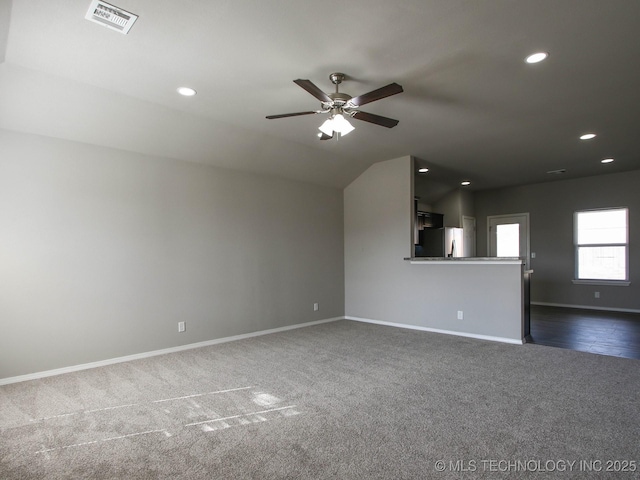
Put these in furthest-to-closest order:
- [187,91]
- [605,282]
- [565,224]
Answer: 1. [565,224]
2. [605,282]
3. [187,91]

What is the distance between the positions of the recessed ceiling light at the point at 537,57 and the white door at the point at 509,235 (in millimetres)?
5977

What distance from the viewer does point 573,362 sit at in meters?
3.69

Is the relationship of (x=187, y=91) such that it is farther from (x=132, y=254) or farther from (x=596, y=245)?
(x=596, y=245)

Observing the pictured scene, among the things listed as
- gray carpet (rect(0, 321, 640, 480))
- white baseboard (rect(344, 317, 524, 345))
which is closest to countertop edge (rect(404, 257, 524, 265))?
white baseboard (rect(344, 317, 524, 345))

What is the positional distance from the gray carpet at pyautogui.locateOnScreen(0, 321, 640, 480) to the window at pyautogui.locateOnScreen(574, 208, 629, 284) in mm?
4049

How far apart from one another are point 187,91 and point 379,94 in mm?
1783

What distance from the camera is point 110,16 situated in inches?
86.3

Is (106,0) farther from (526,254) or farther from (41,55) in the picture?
(526,254)

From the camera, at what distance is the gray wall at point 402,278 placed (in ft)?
15.5

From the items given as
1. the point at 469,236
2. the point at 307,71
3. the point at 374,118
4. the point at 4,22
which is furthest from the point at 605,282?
the point at 4,22

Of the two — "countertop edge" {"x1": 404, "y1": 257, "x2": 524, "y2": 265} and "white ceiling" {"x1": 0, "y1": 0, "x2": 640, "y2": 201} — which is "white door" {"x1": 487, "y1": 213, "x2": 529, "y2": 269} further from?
"countertop edge" {"x1": 404, "y1": 257, "x2": 524, "y2": 265}

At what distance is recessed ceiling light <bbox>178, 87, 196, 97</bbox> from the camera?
10.5 ft

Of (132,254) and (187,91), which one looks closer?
(187,91)

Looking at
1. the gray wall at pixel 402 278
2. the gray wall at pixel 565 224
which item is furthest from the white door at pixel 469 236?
the gray wall at pixel 402 278
